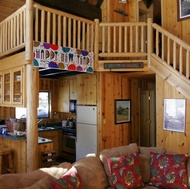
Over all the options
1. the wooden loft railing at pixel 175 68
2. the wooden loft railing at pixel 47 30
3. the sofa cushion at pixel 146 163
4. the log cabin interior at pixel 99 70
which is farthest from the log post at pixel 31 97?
the wooden loft railing at pixel 175 68

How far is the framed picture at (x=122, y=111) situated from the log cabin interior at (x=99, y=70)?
10 cm

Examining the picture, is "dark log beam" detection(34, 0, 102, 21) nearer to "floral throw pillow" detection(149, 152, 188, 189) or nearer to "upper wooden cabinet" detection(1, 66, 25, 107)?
"upper wooden cabinet" detection(1, 66, 25, 107)

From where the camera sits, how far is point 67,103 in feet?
21.5

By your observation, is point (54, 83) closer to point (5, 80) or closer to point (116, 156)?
point (5, 80)

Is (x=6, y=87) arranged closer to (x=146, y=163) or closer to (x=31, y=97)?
(x=31, y=97)

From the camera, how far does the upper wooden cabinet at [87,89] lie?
513 centimetres

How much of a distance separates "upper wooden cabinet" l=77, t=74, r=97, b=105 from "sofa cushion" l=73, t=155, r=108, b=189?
2.26 meters

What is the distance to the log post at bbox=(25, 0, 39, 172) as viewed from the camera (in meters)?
3.72

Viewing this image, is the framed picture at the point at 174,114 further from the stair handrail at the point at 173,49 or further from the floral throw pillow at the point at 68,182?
the floral throw pillow at the point at 68,182

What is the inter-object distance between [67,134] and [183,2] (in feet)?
14.5

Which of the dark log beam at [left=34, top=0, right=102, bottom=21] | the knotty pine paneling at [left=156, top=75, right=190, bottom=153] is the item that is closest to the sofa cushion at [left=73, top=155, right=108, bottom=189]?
the knotty pine paneling at [left=156, top=75, right=190, bottom=153]

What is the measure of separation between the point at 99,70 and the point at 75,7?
1546mm

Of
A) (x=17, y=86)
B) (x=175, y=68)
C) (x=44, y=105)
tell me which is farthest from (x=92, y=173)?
(x=44, y=105)

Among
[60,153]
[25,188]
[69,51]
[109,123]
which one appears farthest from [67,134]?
[25,188]
